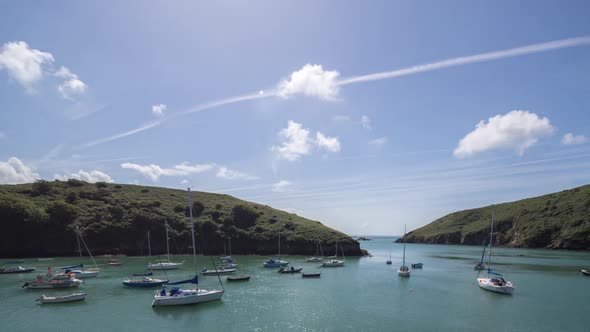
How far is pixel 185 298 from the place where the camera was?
4341cm

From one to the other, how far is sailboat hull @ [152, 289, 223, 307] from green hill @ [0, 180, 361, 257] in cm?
7919

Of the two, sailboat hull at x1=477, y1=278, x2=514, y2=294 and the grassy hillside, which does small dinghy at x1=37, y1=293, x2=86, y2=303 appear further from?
the grassy hillside

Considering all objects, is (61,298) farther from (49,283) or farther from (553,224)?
(553,224)

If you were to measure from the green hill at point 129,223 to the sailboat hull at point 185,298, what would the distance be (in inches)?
3118

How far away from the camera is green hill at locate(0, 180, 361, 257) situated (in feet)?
350

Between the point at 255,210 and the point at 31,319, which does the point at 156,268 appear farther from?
Result: the point at 255,210

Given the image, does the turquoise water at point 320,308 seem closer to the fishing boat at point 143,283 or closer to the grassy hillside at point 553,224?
the fishing boat at point 143,283

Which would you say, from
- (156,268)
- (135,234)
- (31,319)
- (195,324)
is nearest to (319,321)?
(195,324)

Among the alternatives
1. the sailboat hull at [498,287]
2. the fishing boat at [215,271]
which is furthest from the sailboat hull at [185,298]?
the sailboat hull at [498,287]

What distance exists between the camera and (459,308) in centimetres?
4438

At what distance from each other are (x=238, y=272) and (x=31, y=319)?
1753 inches

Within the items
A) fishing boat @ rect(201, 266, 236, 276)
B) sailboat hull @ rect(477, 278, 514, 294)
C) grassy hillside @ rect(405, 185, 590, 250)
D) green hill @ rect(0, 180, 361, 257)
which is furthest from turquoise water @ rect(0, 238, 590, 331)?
grassy hillside @ rect(405, 185, 590, 250)

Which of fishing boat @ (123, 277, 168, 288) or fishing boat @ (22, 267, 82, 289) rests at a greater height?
fishing boat @ (22, 267, 82, 289)

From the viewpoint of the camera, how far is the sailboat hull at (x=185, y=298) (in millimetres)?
42969
